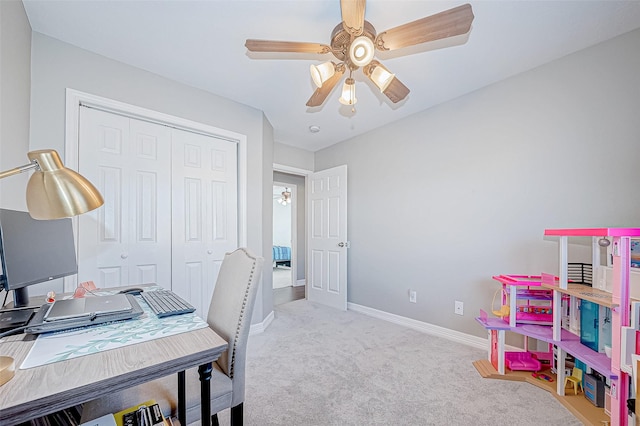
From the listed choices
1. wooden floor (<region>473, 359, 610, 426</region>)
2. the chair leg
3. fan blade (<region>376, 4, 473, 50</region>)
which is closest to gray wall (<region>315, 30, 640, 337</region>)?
wooden floor (<region>473, 359, 610, 426</region>)

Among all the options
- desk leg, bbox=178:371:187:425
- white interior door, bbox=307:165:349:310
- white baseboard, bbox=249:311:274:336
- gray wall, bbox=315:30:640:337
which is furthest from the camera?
white interior door, bbox=307:165:349:310

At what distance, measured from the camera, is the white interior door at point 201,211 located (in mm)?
2555

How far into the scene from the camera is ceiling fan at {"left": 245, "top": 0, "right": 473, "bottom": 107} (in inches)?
50.9

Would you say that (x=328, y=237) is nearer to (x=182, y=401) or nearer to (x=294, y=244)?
(x=294, y=244)

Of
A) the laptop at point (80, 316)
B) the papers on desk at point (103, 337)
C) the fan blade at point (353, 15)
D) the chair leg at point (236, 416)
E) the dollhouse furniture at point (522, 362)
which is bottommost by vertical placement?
the dollhouse furniture at point (522, 362)

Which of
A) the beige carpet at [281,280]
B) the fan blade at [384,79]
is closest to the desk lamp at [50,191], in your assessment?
the fan blade at [384,79]

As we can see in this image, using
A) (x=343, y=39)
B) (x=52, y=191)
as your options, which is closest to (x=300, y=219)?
(x=343, y=39)

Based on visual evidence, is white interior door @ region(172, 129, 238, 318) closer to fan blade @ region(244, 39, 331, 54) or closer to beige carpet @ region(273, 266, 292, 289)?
fan blade @ region(244, 39, 331, 54)

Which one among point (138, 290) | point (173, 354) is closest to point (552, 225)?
point (173, 354)

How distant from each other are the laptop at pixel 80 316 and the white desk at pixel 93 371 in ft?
0.16

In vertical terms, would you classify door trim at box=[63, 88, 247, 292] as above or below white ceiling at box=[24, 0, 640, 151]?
below

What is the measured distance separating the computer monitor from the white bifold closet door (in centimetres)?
82

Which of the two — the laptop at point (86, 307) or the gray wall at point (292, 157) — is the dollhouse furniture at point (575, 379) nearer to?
the laptop at point (86, 307)

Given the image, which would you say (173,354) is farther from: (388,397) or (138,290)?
(388,397)
